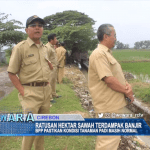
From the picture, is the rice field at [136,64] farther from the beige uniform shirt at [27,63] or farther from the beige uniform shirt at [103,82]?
the beige uniform shirt at [27,63]

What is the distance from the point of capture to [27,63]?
2098 millimetres

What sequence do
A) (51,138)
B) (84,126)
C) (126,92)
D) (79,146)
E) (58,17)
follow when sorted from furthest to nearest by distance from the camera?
(58,17) → (51,138) → (79,146) → (84,126) → (126,92)

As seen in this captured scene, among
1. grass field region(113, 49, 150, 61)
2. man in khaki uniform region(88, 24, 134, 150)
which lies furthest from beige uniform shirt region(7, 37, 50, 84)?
grass field region(113, 49, 150, 61)

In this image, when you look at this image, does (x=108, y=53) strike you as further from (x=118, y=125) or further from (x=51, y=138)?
(x=51, y=138)

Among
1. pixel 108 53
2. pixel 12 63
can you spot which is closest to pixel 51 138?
pixel 12 63

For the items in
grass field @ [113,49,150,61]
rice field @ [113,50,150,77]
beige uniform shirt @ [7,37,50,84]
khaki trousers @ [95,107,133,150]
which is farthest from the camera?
grass field @ [113,49,150,61]

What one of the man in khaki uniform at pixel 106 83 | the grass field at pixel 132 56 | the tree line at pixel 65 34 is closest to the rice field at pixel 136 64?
the grass field at pixel 132 56

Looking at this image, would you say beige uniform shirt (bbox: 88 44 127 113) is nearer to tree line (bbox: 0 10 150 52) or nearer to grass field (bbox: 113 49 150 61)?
tree line (bbox: 0 10 150 52)

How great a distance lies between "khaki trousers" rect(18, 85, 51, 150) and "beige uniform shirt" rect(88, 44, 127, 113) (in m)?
0.68

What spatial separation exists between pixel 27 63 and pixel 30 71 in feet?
0.35

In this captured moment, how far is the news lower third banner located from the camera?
209 cm

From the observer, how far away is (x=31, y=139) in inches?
80.8

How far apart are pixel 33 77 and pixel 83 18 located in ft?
58.6

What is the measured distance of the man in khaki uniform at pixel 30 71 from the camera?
6.69 ft
